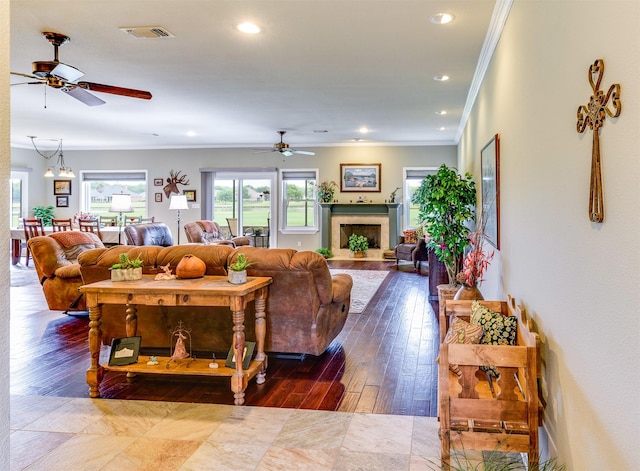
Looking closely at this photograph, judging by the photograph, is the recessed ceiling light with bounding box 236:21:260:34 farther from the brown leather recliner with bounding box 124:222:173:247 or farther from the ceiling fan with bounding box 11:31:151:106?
the brown leather recliner with bounding box 124:222:173:247

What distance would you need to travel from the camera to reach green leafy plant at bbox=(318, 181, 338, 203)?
35.4 ft

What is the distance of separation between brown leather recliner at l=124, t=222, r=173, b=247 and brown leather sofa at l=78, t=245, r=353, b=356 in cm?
336

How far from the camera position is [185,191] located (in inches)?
447

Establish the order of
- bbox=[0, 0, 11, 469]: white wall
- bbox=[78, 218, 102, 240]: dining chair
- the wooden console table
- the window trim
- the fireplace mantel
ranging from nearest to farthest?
bbox=[0, 0, 11, 469]: white wall, the wooden console table, bbox=[78, 218, 102, 240]: dining chair, the fireplace mantel, the window trim

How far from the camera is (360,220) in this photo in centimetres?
1081

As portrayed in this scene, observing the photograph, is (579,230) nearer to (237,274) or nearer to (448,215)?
(237,274)

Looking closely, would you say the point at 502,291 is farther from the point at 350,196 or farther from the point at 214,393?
the point at 350,196

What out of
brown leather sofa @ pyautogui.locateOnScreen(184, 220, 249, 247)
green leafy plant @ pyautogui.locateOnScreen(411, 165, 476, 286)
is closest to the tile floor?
green leafy plant @ pyautogui.locateOnScreen(411, 165, 476, 286)

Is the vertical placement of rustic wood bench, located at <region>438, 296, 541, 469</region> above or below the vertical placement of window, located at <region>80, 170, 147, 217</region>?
below

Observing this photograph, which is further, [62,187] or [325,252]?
[62,187]

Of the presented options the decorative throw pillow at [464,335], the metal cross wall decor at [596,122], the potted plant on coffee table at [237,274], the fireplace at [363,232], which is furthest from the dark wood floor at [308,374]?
the fireplace at [363,232]

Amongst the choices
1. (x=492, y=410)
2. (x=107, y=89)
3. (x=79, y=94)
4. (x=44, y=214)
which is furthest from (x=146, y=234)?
(x=492, y=410)

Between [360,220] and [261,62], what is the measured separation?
252 inches

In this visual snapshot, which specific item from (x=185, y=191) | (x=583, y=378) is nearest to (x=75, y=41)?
(x=583, y=378)
